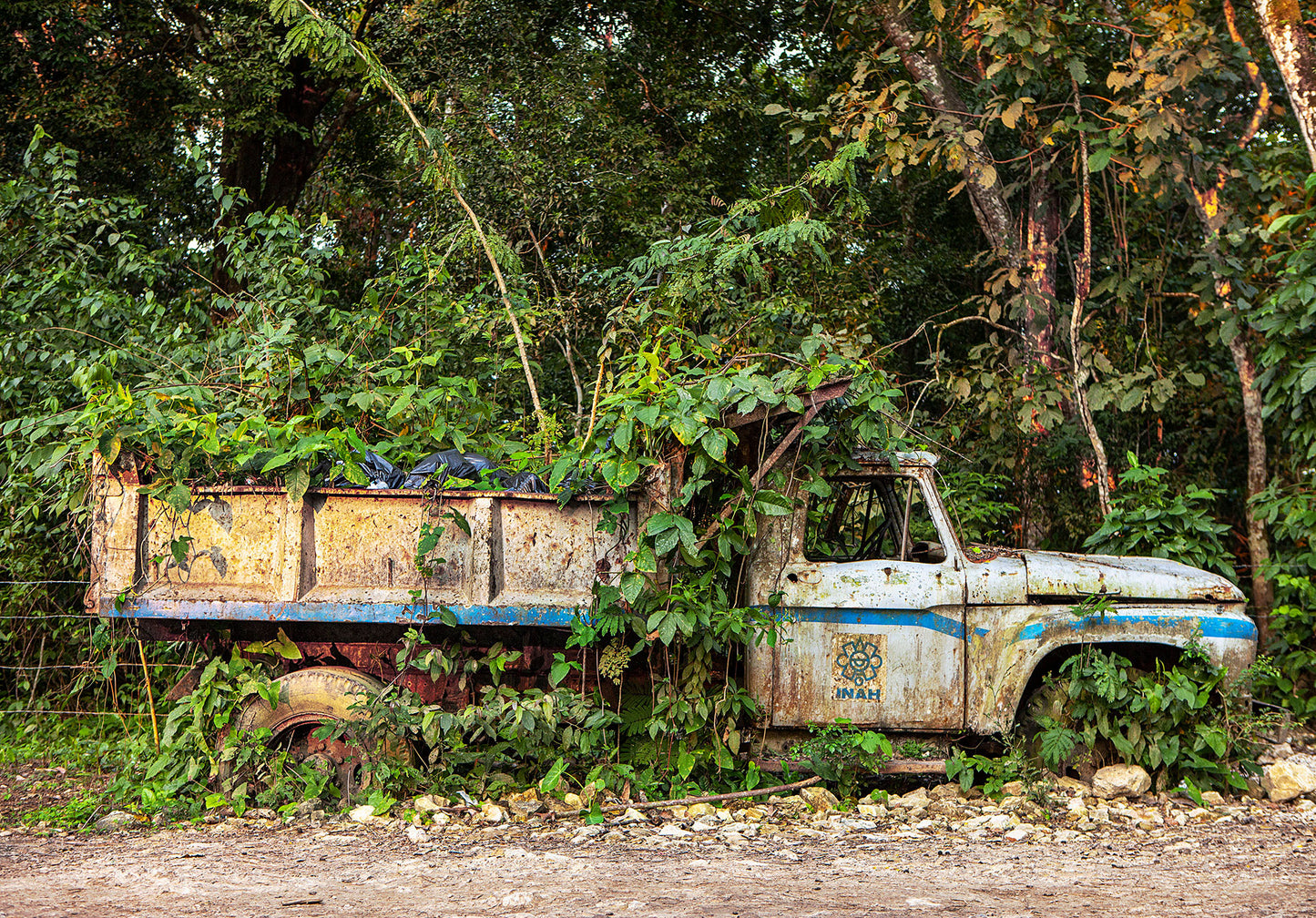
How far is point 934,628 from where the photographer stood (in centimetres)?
483

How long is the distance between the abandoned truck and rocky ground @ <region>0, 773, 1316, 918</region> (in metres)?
0.52

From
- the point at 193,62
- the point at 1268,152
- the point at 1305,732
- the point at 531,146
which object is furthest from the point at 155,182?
the point at 1305,732

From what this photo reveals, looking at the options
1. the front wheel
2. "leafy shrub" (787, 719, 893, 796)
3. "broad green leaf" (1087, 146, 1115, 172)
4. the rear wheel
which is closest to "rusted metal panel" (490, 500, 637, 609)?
the rear wheel

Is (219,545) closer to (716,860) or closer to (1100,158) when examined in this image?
(716,860)

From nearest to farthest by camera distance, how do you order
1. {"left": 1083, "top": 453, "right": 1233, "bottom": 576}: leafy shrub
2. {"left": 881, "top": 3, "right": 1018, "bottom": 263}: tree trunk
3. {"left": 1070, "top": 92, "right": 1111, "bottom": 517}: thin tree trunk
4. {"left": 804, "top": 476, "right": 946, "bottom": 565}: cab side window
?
{"left": 804, "top": 476, "right": 946, "bottom": 565}: cab side window < {"left": 1083, "top": 453, "right": 1233, "bottom": 576}: leafy shrub < {"left": 1070, "top": 92, "right": 1111, "bottom": 517}: thin tree trunk < {"left": 881, "top": 3, "right": 1018, "bottom": 263}: tree trunk

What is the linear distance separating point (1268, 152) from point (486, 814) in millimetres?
7035

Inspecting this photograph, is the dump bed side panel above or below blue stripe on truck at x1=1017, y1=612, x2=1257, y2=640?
above

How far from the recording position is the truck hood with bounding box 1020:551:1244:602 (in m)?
4.90

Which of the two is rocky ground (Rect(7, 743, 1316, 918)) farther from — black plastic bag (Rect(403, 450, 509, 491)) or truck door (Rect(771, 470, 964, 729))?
black plastic bag (Rect(403, 450, 509, 491))

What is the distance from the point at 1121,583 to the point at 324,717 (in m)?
3.99

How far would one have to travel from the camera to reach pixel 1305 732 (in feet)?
20.9

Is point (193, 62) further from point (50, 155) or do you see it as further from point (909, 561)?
point (909, 561)

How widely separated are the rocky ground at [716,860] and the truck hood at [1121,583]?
983 millimetres

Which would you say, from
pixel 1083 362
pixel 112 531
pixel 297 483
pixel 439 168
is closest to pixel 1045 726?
pixel 1083 362
